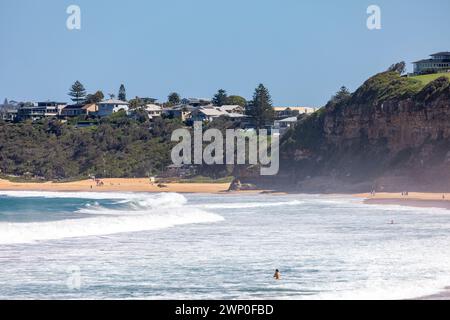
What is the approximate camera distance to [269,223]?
43.9 meters

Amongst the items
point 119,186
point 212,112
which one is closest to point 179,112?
point 212,112

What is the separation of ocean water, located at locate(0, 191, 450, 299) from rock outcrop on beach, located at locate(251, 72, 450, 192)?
43.5 ft

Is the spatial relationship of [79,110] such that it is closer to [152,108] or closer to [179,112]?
[152,108]

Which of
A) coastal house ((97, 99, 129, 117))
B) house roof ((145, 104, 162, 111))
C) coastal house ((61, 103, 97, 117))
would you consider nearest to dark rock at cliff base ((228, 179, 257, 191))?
house roof ((145, 104, 162, 111))

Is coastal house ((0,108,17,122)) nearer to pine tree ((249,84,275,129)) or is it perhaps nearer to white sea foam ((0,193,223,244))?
pine tree ((249,84,275,129))

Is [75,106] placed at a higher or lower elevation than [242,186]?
higher

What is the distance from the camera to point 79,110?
441 feet

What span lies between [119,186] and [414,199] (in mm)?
40848

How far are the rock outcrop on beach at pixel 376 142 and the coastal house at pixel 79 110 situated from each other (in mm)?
53675

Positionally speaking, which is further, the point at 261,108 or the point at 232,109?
the point at 232,109
